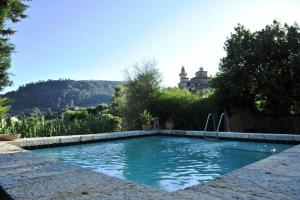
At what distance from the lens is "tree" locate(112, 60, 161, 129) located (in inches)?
744

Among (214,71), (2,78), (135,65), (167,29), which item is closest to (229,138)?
(214,71)

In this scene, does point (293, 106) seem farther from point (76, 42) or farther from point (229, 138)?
point (76, 42)

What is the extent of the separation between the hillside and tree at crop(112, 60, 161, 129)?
122 ft

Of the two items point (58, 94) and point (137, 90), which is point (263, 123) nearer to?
point (137, 90)

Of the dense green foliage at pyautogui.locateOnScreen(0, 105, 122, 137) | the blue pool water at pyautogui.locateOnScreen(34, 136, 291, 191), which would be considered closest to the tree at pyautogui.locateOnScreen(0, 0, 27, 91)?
the dense green foliage at pyautogui.locateOnScreen(0, 105, 122, 137)

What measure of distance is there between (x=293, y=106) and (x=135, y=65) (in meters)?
8.97

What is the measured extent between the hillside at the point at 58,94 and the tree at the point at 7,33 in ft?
127

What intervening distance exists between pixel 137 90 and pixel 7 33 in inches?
→ 289

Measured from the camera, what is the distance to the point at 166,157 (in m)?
9.95

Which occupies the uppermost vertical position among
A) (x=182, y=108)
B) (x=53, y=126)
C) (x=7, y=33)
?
(x=7, y=33)

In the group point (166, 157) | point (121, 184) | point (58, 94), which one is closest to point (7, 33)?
point (166, 157)

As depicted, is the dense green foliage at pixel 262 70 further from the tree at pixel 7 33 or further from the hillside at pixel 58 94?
the hillside at pixel 58 94

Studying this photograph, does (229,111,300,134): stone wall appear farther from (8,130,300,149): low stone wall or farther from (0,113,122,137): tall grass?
(0,113,122,137): tall grass

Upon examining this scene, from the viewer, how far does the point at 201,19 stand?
1466 centimetres
